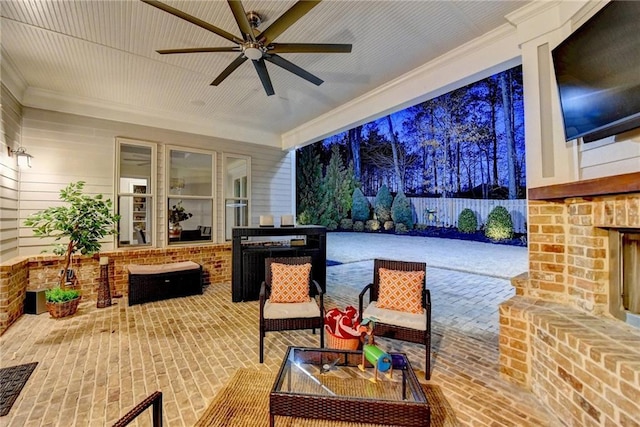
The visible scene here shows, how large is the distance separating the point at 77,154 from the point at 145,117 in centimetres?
127

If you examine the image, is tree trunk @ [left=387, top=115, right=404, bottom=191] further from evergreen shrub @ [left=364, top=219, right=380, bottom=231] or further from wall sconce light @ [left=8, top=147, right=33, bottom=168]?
wall sconce light @ [left=8, top=147, right=33, bottom=168]

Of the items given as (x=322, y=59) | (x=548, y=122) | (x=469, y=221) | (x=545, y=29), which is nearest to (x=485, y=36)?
(x=545, y=29)

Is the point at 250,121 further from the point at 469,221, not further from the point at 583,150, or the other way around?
the point at 469,221

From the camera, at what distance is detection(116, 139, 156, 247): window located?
16.6 ft

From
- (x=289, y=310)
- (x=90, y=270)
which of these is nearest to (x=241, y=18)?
(x=289, y=310)

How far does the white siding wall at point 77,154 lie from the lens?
14.0 ft

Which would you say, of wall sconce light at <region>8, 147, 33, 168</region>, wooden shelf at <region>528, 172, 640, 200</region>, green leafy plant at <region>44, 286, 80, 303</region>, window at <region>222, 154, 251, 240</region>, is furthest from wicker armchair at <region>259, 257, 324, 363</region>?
wall sconce light at <region>8, 147, 33, 168</region>

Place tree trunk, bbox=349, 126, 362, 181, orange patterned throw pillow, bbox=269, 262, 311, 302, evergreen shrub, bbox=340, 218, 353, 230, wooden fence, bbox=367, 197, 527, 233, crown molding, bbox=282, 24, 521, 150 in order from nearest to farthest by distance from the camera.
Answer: crown molding, bbox=282, 24, 521, 150 → orange patterned throw pillow, bbox=269, 262, 311, 302 → wooden fence, bbox=367, 197, 527, 233 → evergreen shrub, bbox=340, 218, 353, 230 → tree trunk, bbox=349, 126, 362, 181

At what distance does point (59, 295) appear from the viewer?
3.84 metres

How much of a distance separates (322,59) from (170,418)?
391cm

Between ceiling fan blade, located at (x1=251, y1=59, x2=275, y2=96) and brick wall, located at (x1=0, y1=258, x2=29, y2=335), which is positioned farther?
brick wall, located at (x1=0, y1=258, x2=29, y2=335)

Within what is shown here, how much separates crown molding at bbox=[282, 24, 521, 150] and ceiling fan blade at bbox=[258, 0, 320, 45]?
7.06 feet

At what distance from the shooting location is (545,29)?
2.47 metres

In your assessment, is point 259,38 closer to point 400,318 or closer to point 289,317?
point 289,317
